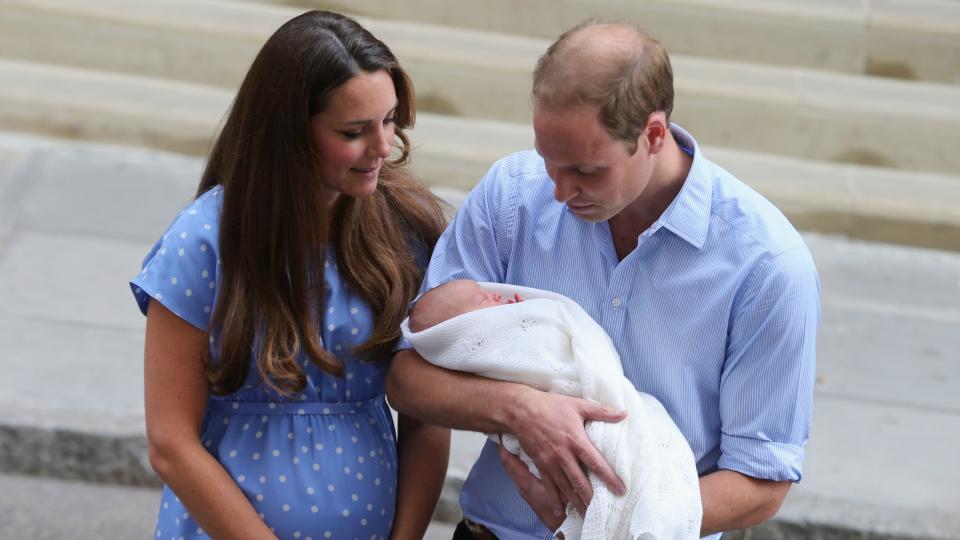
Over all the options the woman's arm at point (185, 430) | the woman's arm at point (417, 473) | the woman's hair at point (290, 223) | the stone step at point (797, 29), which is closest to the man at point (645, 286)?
the woman's hair at point (290, 223)

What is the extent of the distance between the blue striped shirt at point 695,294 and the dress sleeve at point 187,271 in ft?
1.49

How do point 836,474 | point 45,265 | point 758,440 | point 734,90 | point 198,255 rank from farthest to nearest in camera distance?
point 734,90
point 45,265
point 836,474
point 198,255
point 758,440

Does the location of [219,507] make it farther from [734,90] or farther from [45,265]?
[734,90]

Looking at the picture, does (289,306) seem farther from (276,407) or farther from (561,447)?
(561,447)

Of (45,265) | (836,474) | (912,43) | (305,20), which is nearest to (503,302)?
(305,20)

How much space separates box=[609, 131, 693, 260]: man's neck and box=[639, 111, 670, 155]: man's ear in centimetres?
7

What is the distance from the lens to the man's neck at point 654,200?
2.70 metres

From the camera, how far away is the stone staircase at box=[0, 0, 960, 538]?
689 cm

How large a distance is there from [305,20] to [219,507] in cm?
99

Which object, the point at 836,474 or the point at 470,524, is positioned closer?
the point at 470,524

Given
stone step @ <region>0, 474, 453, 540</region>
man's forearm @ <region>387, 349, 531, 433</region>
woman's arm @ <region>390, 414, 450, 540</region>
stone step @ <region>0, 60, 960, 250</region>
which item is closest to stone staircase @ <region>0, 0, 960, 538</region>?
stone step @ <region>0, 60, 960, 250</region>

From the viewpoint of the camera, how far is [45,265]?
21.5ft

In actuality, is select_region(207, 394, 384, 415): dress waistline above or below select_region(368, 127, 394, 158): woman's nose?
below

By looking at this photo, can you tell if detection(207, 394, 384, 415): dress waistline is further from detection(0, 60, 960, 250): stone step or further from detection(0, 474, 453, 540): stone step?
detection(0, 60, 960, 250): stone step
